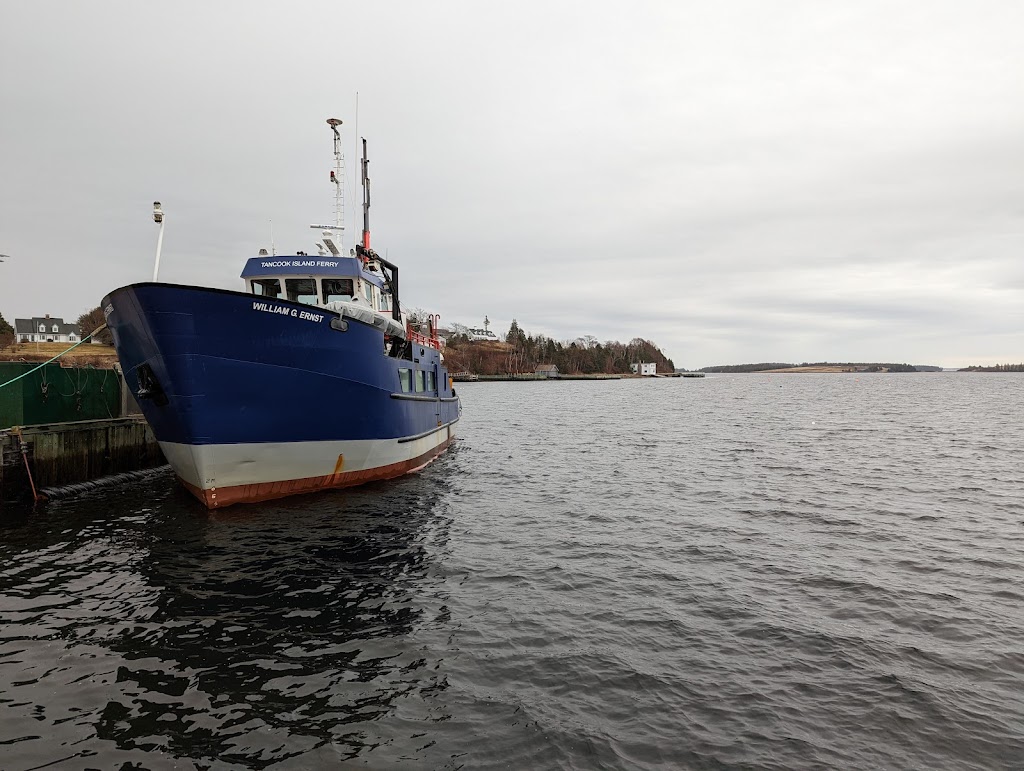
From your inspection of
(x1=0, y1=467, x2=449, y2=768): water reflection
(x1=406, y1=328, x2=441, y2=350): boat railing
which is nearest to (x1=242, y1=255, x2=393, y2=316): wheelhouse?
(x1=406, y1=328, x2=441, y2=350): boat railing

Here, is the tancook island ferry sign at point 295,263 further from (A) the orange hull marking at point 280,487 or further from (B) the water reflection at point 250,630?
(B) the water reflection at point 250,630

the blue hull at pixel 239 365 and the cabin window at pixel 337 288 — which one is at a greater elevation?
the cabin window at pixel 337 288

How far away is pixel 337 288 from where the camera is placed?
1717 centimetres

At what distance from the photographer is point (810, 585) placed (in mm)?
9258

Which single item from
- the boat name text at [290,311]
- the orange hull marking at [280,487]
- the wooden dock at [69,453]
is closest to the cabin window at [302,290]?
the boat name text at [290,311]

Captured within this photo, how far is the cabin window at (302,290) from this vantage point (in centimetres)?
1703

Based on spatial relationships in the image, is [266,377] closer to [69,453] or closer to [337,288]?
[337,288]

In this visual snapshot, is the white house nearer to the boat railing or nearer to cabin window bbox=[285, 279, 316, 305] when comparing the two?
the boat railing

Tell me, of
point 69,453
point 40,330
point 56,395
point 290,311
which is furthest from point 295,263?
point 40,330

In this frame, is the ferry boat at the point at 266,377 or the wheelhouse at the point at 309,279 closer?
the ferry boat at the point at 266,377

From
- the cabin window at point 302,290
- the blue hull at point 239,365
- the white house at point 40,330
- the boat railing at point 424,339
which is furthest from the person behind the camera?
the white house at point 40,330

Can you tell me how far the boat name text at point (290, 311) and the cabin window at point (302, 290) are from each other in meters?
4.17

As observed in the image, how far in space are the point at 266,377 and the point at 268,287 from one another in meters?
5.56

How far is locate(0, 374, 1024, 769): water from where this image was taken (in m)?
5.20
